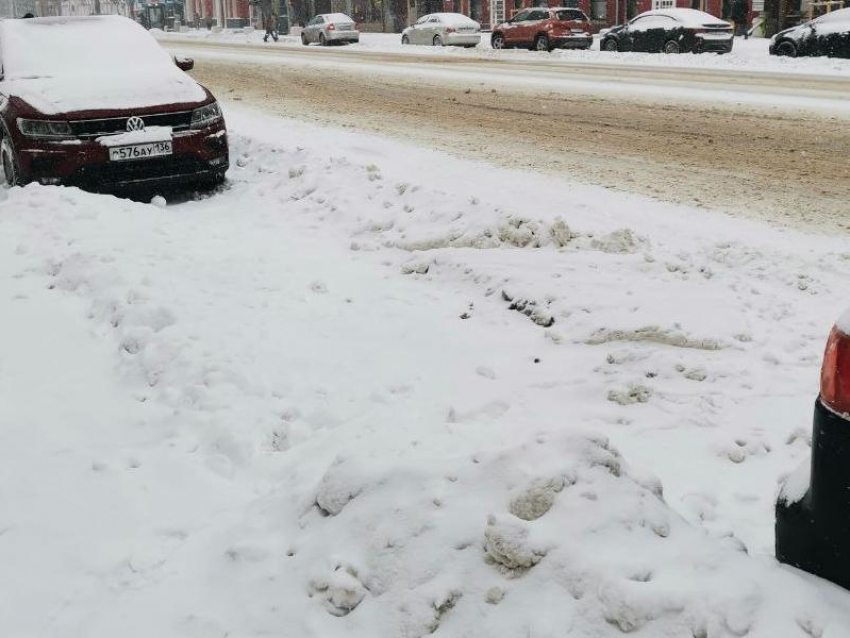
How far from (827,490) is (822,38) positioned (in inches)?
924

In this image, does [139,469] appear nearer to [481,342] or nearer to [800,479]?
[481,342]

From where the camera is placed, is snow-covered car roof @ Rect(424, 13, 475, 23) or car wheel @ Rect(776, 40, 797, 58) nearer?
car wheel @ Rect(776, 40, 797, 58)

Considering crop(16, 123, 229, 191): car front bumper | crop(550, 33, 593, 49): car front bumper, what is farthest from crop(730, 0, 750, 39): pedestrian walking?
crop(16, 123, 229, 191): car front bumper

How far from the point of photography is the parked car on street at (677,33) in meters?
26.4

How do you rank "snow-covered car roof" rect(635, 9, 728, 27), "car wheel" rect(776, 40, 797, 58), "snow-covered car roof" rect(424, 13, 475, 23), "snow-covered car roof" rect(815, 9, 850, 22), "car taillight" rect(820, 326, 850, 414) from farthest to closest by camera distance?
"snow-covered car roof" rect(424, 13, 475, 23) < "snow-covered car roof" rect(635, 9, 728, 27) < "car wheel" rect(776, 40, 797, 58) < "snow-covered car roof" rect(815, 9, 850, 22) < "car taillight" rect(820, 326, 850, 414)

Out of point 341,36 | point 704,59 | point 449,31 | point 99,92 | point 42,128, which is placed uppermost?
point 341,36

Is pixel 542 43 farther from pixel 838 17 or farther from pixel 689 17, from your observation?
pixel 838 17

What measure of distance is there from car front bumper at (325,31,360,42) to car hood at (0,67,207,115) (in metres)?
33.3

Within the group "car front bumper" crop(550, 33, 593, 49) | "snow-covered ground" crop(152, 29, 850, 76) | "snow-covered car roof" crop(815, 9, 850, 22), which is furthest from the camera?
"car front bumper" crop(550, 33, 593, 49)

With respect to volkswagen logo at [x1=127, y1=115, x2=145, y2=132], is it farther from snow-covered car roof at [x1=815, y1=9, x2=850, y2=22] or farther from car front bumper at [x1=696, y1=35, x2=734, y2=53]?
car front bumper at [x1=696, y1=35, x2=734, y2=53]

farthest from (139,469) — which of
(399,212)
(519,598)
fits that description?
(399,212)

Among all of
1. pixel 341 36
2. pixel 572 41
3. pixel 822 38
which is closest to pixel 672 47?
pixel 572 41

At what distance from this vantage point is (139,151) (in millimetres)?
7582

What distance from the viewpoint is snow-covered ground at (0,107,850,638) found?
7.64 ft
